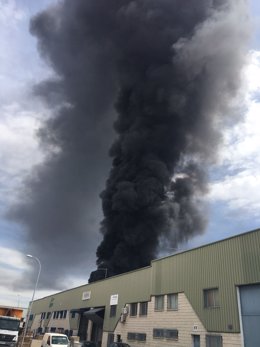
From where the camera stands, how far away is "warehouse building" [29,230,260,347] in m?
20.3

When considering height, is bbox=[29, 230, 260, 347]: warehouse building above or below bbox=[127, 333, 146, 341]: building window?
above

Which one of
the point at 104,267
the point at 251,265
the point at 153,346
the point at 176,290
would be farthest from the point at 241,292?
the point at 104,267

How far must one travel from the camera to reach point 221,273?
22.5 meters

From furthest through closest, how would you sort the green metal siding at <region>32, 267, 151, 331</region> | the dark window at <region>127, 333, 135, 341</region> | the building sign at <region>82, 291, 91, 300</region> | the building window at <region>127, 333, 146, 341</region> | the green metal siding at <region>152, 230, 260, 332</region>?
the building sign at <region>82, 291, 91, 300</region> → the green metal siding at <region>32, 267, 151, 331</region> → the dark window at <region>127, 333, 135, 341</region> → the building window at <region>127, 333, 146, 341</region> → the green metal siding at <region>152, 230, 260, 332</region>

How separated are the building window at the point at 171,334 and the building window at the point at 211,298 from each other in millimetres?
3777

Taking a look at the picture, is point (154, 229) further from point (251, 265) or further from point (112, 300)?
point (251, 265)

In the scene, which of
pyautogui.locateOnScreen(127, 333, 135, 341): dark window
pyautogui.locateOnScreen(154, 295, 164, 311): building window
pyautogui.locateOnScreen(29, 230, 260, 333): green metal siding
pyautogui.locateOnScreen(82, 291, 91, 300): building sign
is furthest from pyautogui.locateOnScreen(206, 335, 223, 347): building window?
pyautogui.locateOnScreen(82, 291, 91, 300): building sign

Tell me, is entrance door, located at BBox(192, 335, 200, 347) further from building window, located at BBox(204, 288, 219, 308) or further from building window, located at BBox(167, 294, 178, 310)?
building window, located at BBox(167, 294, 178, 310)

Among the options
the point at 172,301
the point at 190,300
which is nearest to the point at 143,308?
the point at 172,301

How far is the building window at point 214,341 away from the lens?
2095 cm

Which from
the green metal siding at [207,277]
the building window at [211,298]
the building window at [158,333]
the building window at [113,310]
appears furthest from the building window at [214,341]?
the building window at [113,310]

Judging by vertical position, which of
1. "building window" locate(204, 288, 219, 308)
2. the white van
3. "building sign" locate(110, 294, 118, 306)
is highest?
"building sign" locate(110, 294, 118, 306)

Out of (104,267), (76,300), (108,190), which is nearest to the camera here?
(76,300)

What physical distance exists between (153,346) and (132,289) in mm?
6830
